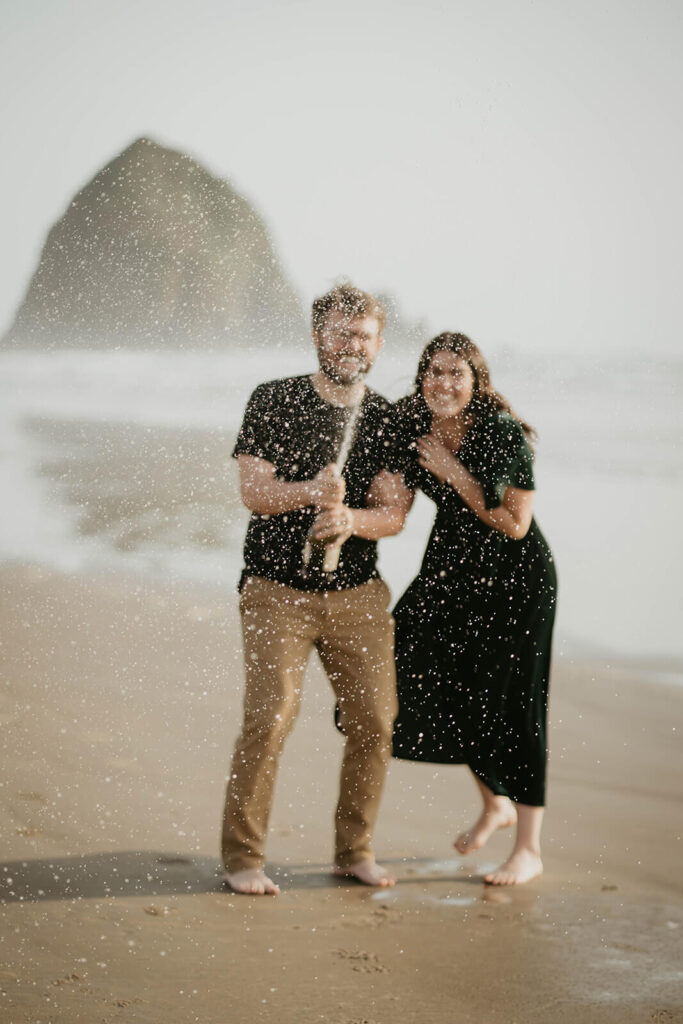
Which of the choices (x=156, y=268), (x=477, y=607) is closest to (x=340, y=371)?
(x=477, y=607)

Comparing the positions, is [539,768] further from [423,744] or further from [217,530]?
[217,530]

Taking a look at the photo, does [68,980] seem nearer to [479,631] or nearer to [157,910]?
[157,910]

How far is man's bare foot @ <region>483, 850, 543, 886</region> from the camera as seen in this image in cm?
237

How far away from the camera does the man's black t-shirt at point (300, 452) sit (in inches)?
83.6

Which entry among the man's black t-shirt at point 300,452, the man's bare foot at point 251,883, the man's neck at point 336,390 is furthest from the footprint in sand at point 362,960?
the man's neck at point 336,390

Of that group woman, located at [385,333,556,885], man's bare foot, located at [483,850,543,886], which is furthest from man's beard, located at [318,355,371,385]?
man's bare foot, located at [483,850,543,886]

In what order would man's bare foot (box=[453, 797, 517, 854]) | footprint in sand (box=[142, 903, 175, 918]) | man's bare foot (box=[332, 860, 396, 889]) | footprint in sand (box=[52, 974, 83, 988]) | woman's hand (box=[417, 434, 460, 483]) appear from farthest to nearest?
man's bare foot (box=[453, 797, 517, 854])
man's bare foot (box=[332, 860, 396, 889])
woman's hand (box=[417, 434, 460, 483])
footprint in sand (box=[142, 903, 175, 918])
footprint in sand (box=[52, 974, 83, 988])

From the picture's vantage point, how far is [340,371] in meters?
2.15

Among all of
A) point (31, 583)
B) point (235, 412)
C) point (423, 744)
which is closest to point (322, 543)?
point (423, 744)

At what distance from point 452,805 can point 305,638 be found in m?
0.73

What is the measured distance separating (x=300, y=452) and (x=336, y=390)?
135 mm

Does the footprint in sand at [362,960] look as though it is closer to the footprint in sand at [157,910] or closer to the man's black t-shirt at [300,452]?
the footprint in sand at [157,910]

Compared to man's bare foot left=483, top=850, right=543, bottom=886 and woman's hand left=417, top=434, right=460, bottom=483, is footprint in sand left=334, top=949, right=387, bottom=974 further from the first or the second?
woman's hand left=417, top=434, right=460, bottom=483

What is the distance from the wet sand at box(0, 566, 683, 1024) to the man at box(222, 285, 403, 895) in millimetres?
188
